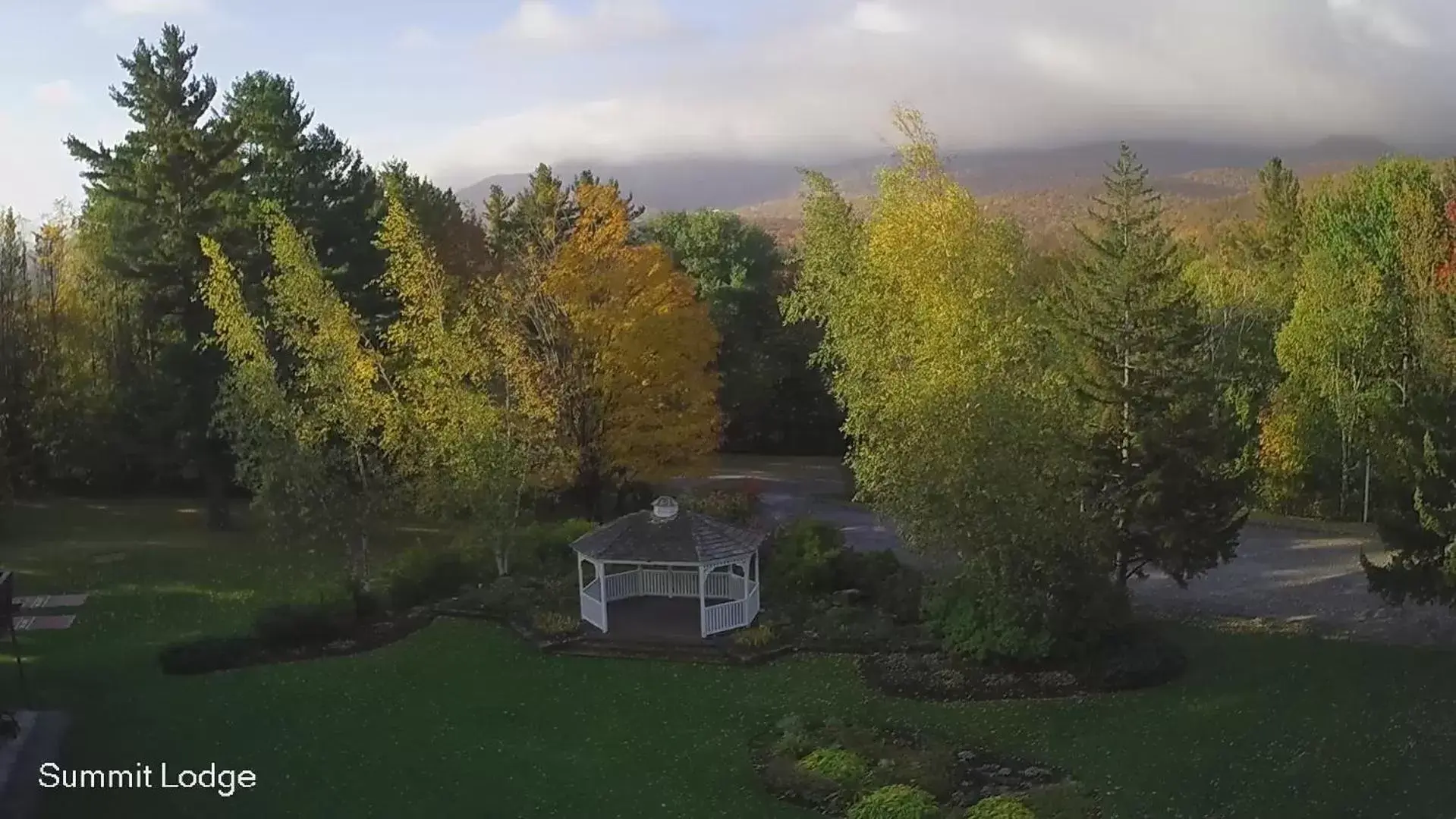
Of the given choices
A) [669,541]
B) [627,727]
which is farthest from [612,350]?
[627,727]

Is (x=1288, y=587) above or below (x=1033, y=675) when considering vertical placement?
below

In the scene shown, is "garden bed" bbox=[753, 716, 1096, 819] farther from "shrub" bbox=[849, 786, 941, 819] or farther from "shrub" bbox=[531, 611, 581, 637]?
"shrub" bbox=[531, 611, 581, 637]

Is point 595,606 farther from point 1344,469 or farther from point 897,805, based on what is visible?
point 1344,469

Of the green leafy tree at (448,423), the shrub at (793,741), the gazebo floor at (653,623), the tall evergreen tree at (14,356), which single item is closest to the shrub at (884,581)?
the gazebo floor at (653,623)

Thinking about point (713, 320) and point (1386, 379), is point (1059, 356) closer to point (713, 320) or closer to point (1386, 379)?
point (1386, 379)

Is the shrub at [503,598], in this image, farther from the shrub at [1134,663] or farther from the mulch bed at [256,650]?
the shrub at [1134,663]

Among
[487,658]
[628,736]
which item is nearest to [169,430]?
[487,658]
